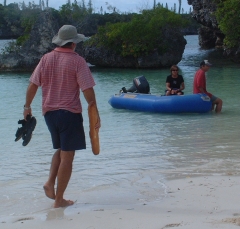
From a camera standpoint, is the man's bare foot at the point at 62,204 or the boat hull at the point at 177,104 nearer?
the man's bare foot at the point at 62,204

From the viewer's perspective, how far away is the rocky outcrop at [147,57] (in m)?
28.8

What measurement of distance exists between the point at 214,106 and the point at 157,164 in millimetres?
5788

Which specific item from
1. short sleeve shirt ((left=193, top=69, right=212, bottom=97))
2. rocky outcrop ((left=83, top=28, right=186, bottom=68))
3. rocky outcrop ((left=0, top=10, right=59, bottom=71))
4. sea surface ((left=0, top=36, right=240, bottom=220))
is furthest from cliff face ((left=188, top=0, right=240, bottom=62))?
short sleeve shirt ((left=193, top=69, right=212, bottom=97))

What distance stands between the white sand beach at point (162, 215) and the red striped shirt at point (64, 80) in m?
0.89

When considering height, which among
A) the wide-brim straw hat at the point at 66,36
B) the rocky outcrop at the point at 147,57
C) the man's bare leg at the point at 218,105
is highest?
the wide-brim straw hat at the point at 66,36

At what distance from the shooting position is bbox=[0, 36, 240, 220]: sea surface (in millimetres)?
4965

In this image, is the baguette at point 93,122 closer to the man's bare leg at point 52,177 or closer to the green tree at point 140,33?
the man's bare leg at point 52,177

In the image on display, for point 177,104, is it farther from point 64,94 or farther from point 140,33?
point 140,33

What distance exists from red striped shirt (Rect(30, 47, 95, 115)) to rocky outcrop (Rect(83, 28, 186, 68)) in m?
24.4

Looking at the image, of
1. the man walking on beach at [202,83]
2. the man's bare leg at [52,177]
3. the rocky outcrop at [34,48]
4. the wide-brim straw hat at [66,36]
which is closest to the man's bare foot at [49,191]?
the man's bare leg at [52,177]

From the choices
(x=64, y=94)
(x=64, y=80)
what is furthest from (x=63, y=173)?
(x=64, y=80)

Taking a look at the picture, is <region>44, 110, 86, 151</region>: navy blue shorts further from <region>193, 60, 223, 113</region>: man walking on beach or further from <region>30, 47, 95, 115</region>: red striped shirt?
<region>193, 60, 223, 113</region>: man walking on beach

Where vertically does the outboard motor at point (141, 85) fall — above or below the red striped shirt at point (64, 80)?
below

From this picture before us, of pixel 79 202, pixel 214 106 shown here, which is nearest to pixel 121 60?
pixel 214 106
